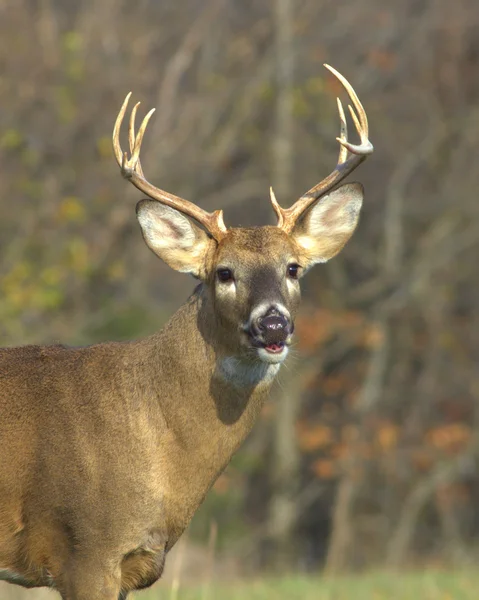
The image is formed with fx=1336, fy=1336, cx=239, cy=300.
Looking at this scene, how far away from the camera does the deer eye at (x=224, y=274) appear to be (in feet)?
21.4

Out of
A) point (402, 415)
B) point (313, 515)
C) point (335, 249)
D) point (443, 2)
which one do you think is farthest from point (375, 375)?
point (335, 249)

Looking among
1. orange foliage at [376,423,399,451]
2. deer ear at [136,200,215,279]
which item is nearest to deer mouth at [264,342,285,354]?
deer ear at [136,200,215,279]

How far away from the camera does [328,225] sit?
7121 millimetres

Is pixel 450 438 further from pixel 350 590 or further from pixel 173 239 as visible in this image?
pixel 173 239

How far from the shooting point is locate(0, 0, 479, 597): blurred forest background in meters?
16.0

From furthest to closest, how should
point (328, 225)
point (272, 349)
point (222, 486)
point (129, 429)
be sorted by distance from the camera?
point (222, 486), point (328, 225), point (129, 429), point (272, 349)

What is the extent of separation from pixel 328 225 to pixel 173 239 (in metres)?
0.86

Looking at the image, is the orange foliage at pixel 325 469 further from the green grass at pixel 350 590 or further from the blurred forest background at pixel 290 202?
the green grass at pixel 350 590

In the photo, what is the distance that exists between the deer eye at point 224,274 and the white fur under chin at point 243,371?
0.39 meters

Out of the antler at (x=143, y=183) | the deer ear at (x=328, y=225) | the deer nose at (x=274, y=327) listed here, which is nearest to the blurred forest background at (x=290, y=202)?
the deer ear at (x=328, y=225)

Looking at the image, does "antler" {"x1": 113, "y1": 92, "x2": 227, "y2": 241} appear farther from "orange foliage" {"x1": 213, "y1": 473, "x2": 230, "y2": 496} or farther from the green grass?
"orange foliage" {"x1": 213, "y1": 473, "x2": 230, "y2": 496}

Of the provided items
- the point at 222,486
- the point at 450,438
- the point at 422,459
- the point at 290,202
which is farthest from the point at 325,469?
the point at 290,202

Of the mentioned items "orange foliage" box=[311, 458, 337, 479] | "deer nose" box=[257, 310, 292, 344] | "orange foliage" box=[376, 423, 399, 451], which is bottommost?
"orange foliage" box=[311, 458, 337, 479]

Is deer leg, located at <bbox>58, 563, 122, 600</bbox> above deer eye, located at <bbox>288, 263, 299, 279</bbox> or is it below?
below
